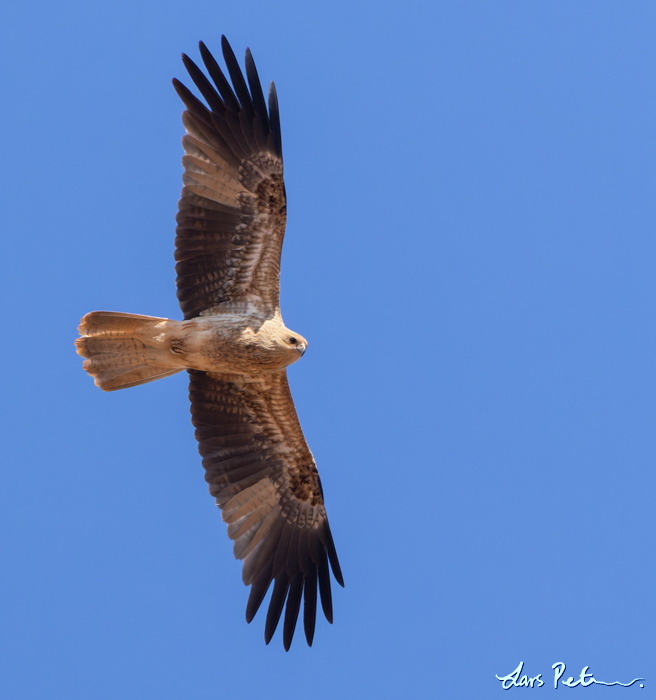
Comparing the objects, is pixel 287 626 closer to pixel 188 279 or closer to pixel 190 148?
pixel 188 279

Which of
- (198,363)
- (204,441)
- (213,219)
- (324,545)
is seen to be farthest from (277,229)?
(324,545)

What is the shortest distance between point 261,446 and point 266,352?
1411 mm

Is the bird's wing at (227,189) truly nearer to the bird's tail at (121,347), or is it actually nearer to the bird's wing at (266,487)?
the bird's tail at (121,347)

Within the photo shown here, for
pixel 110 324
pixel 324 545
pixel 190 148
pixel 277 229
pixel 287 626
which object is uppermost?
pixel 190 148

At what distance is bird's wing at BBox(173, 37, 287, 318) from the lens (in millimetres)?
9625

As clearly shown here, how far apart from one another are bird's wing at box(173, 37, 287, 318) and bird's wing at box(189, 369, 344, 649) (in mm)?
1093

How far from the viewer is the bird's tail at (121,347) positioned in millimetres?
9672

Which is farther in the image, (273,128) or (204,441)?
(204,441)

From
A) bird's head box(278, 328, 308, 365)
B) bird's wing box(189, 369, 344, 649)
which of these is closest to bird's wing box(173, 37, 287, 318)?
bird's head box(278, 328, 308, 365)

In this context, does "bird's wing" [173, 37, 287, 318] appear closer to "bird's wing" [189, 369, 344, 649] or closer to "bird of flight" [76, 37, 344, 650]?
"bird of flight" [76, 37, 344, 650]

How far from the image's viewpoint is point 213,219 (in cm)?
968

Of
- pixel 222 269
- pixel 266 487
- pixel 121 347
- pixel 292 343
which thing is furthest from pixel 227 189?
pixel 266 487

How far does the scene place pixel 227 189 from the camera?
9703 millimetres

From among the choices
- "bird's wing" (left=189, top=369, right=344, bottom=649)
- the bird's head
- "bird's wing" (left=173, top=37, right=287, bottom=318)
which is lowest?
"bird's wing" (left=189, top=369, right=344, bottom=649)
